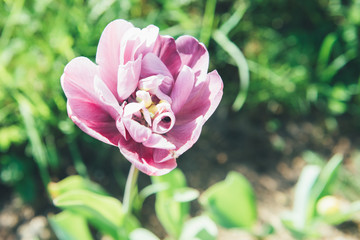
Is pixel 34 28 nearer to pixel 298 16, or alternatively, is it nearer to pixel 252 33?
pixel 252 33

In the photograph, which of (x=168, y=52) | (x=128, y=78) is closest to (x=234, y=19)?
(x=168, y=52)

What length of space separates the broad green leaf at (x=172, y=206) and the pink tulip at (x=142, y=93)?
41 centimetres

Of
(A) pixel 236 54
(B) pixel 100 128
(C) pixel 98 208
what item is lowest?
(C) pixel 98 208

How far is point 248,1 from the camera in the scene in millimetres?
1595

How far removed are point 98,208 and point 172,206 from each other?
0.24 m

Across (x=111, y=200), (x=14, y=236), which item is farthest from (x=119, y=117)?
(x=14, y=236)

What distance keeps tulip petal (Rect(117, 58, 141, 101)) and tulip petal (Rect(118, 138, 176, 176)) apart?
9 centimetres

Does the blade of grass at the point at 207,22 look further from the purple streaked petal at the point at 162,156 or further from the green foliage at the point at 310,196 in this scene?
the purple streaked petal at the point at 162,156

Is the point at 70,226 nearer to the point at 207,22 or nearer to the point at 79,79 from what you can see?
the point at 79,79

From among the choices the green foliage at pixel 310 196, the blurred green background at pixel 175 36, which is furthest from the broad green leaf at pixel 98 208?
the green foliage at pixel 310 196

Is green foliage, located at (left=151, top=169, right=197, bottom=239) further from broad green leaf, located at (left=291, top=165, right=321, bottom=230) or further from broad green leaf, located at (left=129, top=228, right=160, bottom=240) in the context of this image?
broad green leaf, located at (left=291, top=165, right=321, bottom=230)

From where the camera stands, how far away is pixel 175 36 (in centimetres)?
147

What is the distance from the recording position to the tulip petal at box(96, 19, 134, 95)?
657 millimetres

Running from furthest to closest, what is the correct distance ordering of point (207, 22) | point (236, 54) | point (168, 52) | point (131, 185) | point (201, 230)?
point (207, 22)
point (236, 54)
point (201, 230)
point (131, 185)
point (168, 52)
